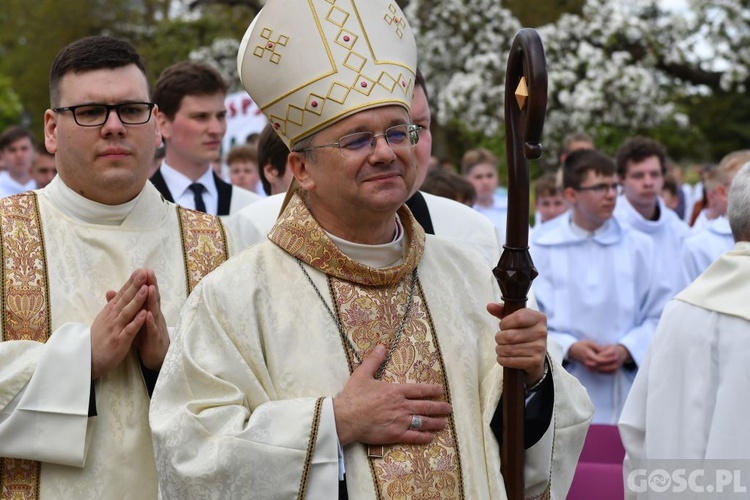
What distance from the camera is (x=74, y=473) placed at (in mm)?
3607

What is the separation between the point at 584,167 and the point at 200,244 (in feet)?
13.1

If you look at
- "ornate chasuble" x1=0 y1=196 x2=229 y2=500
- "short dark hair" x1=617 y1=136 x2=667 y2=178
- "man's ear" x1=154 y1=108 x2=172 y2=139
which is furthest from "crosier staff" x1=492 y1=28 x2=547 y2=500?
"short dark hair" x1=617 y1=136 x2=667 y2=178

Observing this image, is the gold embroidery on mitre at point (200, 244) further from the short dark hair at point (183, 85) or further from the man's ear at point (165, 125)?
the short dark hair at point (183, 85)

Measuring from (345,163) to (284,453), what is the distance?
80cm

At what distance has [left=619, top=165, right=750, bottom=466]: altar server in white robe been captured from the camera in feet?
12.8

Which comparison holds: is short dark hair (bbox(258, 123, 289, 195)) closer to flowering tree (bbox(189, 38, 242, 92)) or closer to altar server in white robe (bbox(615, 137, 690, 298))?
altar server in white robe (bbox(615, 137, 690, 298))

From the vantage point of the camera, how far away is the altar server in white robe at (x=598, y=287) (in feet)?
23.1

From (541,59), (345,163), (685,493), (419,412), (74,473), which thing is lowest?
(685,493)

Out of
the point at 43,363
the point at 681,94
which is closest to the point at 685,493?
the point at 43,363

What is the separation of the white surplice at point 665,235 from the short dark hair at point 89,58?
440cm

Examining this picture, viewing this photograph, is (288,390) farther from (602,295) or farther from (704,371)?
(602,295)

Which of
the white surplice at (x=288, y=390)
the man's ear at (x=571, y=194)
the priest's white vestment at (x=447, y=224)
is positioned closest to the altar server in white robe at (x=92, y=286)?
the white surplice at (x=288, y=390)

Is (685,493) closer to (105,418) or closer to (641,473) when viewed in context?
(641,473)

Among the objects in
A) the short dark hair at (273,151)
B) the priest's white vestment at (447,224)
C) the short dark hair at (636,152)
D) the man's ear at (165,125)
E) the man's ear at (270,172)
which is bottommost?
the short dark hair at (636,152)
